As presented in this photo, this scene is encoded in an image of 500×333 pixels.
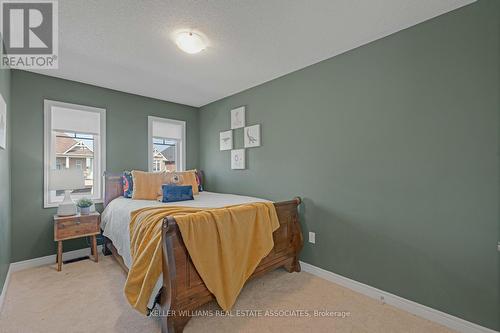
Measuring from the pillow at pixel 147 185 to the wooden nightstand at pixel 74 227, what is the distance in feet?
1.79

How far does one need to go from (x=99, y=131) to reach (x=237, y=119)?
2.04 metres

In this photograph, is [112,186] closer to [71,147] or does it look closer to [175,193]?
[71,147]

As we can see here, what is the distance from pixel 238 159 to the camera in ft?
12.0

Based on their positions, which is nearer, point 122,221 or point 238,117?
point 122,221

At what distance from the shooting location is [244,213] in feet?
6.98

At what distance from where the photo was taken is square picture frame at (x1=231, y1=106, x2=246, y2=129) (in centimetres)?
359

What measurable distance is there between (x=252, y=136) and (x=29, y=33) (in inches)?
98.9

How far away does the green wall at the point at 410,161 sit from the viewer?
170 cm

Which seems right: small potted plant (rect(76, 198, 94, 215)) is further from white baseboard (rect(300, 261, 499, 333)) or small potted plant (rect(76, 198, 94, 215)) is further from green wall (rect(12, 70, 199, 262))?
white baseboard (rect(300, 261, 499, 333))

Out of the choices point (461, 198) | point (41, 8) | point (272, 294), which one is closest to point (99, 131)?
→ point (41, 8)

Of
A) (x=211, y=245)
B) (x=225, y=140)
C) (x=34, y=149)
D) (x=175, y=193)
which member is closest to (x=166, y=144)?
(x=225, y=140)

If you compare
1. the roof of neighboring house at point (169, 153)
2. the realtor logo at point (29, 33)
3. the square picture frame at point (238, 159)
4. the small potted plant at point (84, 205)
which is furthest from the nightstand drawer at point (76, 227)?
the square picture frame at point (238, 159)

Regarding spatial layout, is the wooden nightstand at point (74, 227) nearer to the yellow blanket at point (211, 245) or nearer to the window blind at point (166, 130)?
the yellow blanket at point (211, 245)

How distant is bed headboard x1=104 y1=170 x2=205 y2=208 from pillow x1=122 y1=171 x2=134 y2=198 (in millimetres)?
126
